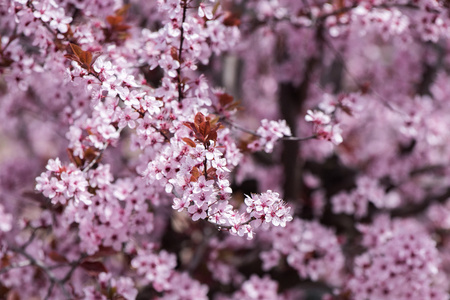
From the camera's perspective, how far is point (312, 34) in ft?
16.5

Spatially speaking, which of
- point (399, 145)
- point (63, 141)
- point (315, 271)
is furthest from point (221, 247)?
point (399, 145)

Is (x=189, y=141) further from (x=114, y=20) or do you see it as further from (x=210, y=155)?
(x=114, y=20)

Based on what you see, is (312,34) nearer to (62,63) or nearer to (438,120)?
(438,120)

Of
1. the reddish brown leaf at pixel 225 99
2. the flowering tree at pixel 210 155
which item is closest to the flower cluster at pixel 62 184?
the flowering tree at pixel 210 155

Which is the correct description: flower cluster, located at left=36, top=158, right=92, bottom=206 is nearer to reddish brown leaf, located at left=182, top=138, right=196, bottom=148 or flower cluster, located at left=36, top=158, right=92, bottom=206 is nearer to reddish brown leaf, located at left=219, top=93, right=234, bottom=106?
reddish brown leaf, located at left=182, top=138, right=196, bottom=148

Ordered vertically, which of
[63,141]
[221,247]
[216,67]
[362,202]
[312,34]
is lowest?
[221,247]

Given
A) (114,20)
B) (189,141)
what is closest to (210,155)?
(189,141)

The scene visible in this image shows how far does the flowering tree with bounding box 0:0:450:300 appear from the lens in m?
2.51

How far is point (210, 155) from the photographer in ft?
7.30

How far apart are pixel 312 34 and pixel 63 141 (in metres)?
2.98

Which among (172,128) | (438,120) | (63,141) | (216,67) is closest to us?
(172,128)

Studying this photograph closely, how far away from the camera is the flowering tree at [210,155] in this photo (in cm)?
251

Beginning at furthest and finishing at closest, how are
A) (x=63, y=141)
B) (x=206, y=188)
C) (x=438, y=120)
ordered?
(x=63, y=141)
(x=438, y=120)
(x=206, y=188)

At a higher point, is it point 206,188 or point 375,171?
point 206,188
